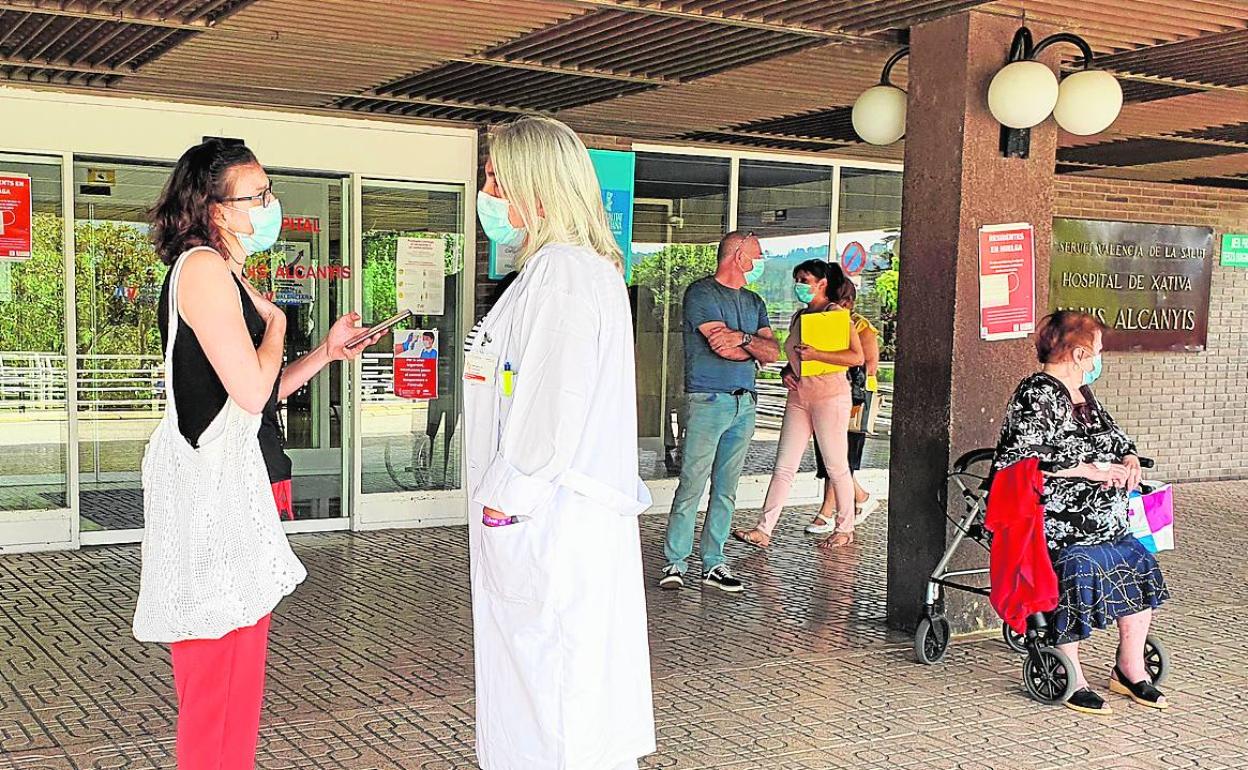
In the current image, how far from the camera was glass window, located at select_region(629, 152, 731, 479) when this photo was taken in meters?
10.2

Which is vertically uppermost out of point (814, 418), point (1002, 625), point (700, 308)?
point (700, 308)

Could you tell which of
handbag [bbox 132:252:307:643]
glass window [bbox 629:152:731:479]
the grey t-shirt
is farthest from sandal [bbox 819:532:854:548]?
handbag [bbox 132:252:307:643]

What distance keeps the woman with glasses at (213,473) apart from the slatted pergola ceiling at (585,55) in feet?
9.27

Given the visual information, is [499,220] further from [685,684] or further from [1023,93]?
[1023,93]

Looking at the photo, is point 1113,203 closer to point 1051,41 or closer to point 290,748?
point 1051,41

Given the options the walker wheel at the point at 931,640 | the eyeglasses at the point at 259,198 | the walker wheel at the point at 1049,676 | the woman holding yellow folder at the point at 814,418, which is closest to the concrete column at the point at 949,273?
the walker wheel at the point at 931,640

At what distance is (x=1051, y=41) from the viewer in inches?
236

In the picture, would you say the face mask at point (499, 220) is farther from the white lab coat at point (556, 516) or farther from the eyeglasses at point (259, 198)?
the eyeglasses at point (259, 198)

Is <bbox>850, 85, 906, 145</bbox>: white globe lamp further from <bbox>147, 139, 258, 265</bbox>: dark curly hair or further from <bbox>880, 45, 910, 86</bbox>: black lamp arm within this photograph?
<bbox>147, 139, 258, 265</bbox>: dark curly hair

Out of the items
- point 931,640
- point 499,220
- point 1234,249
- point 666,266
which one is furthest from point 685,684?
point 1234,249

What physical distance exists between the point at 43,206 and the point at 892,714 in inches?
232

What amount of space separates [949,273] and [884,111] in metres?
0.98

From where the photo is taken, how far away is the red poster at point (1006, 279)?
611 cm

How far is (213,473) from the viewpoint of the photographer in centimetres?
321
